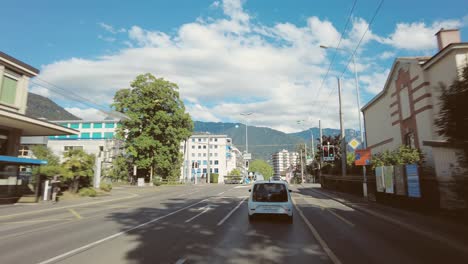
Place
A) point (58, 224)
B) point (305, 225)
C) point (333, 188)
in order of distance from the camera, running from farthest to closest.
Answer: point (333, 188)
point (58, 224)
point (305, 225)

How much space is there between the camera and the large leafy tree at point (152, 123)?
41969 millimetres

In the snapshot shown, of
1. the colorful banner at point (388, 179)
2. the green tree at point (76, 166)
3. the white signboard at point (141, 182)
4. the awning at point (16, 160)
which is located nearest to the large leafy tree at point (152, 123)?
the white signboard at point (141, 182)

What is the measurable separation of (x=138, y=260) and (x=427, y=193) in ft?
40.5

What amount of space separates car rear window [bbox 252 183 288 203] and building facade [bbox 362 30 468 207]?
663 centimetres

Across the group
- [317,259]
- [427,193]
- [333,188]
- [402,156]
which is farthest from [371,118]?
[317,259]

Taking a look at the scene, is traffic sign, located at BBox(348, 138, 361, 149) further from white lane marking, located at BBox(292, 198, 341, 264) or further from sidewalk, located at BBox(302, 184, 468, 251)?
white lane marking, located at BBox(292, 198, 341, 264)

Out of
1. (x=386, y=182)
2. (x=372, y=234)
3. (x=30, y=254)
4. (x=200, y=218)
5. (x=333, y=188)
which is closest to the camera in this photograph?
(x=30, y=254)

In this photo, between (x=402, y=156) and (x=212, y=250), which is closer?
(x=212, y=250)

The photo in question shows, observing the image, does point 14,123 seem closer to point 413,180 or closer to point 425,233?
point 425,233

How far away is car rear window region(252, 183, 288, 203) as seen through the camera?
1111 centimetres

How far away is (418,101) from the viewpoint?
67.1 ft

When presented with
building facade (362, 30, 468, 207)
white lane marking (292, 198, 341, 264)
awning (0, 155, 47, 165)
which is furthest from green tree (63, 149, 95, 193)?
building facade (362, 30, 468, 207)

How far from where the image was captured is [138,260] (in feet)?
19.6

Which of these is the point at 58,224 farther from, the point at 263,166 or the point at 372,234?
the point at 263,166
